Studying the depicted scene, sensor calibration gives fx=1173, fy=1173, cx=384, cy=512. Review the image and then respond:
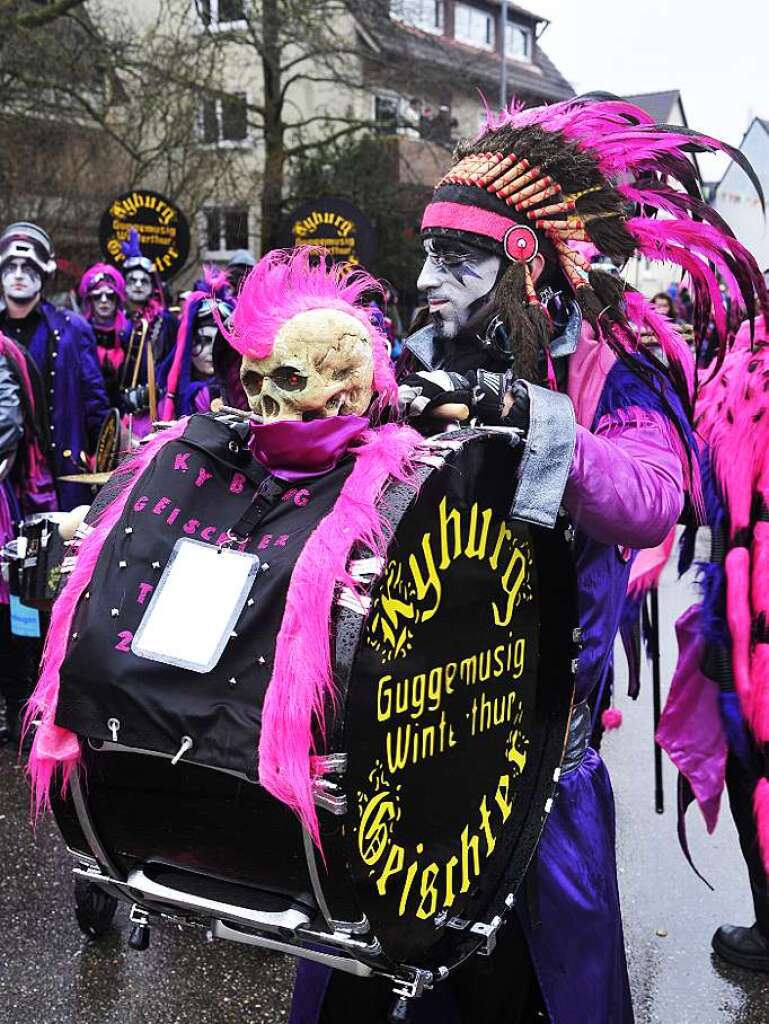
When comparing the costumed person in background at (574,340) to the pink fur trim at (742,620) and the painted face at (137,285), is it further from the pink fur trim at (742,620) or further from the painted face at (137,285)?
the painted face at (137,285)

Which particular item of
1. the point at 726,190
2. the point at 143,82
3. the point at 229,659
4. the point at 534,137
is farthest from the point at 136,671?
the point at 143,82

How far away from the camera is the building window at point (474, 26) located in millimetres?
32688

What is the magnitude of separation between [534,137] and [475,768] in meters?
1.06

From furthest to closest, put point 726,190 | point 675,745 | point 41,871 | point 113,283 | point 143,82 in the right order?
point 143,82, point 113,283, point 41,871, point 675,745, point 726,190

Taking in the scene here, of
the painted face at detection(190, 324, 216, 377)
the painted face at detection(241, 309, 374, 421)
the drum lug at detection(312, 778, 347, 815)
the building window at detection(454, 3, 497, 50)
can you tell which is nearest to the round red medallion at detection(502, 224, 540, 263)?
the painted face at detection(241, 309, 374, 421)

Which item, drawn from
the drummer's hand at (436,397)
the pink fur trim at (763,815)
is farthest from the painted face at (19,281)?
the drummer's hand at (436,397)

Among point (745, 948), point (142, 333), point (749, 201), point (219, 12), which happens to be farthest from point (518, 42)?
point (745, 948)

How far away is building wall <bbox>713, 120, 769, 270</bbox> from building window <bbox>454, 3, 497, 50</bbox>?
31377 mm

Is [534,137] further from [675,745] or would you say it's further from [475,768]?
[675,745]

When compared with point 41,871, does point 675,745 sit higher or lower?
higher

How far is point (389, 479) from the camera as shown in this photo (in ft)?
4.83

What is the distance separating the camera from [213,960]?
123 inches

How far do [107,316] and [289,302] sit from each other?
5.87 metres

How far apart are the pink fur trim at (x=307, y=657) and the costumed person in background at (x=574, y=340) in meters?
0.55
